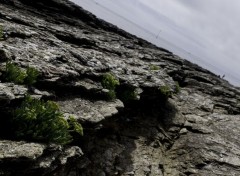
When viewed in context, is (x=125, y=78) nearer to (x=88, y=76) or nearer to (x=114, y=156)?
(x=88, y=76)

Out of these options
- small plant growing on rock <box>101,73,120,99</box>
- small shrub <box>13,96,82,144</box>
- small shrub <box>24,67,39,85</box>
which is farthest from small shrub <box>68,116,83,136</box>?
small plant growing on rock <box>101,73,120,99</box>

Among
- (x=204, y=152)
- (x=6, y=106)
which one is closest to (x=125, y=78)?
(x=204, y=152)

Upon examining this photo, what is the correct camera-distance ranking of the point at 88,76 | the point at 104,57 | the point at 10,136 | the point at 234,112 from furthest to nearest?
the point at 234,112
the point at 104,57
the point at 88,76
the point at 10,136

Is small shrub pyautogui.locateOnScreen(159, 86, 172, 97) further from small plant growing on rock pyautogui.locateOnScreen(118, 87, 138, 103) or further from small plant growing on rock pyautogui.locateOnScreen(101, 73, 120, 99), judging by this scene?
small plant growing on rock pyautogui.locateOnScreen(101, 73, 120, 99)

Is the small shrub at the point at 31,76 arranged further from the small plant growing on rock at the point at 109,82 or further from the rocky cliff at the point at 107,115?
the small plant growing on rock at the point at 109,82

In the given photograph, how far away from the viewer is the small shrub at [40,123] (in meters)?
9.23

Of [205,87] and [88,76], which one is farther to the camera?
[205,87]

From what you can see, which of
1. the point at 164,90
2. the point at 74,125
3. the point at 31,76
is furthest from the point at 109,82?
the point at 31,76

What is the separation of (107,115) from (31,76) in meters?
3.30

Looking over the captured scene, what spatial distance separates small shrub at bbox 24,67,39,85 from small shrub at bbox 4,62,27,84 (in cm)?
34

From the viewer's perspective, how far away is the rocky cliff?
963 centimetres

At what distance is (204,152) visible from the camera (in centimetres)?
1565

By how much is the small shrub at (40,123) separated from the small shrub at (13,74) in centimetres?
89

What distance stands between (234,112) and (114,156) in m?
13.2
